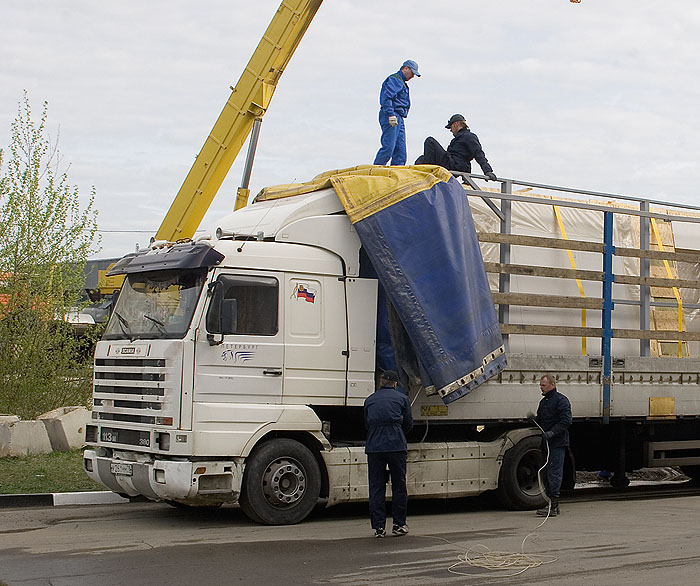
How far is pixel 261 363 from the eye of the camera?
10344 mm

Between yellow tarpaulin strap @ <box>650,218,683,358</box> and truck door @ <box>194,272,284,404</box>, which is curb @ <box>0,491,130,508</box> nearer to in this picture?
truck door @ <box>194,272,284,404</box>

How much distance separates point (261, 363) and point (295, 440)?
36.5 inches

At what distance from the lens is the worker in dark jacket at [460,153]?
13.1 metres

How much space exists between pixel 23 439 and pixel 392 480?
22.8 feet

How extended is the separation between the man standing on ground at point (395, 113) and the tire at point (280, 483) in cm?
486

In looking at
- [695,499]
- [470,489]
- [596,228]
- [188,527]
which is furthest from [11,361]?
[695,499]

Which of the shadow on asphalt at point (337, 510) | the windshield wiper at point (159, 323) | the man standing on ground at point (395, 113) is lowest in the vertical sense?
the shadow on asphalt at point (337, 510)

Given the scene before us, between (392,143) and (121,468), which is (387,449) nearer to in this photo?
(121,468)

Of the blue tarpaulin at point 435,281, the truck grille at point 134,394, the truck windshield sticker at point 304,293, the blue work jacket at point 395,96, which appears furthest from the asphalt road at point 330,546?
the blue work jacket at point 395,96

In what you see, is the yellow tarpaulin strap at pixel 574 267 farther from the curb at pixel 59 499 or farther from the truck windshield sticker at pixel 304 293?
the curb at pixel 59 499

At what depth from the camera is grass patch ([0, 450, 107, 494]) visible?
486 inches

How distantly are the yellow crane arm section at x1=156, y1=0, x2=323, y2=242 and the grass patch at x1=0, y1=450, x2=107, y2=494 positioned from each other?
4.39 m

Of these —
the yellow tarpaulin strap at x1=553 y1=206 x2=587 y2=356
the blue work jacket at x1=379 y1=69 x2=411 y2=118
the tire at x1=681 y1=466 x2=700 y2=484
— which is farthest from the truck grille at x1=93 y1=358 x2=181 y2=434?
the tire at x1=681 y1=466 x2=700 y2=484

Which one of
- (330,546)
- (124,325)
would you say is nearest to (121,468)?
(124,325)
